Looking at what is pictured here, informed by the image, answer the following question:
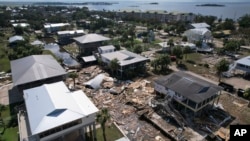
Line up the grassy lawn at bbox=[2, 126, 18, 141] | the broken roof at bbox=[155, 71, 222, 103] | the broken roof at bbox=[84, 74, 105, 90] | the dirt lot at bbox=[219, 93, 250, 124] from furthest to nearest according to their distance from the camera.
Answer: the broken roof at bbox=[84, 74, 105, 90]
the dirt lot at bbox=[219, 93, 250, 124]
the broken roof at bbox=[155, 71, 222, 103]
the grassy lawn at bbox=[2, 126, 18, 141]

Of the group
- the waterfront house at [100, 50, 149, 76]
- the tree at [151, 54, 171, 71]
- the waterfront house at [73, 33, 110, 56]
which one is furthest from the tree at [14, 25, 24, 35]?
the tree at [151, 54, 171, 71]

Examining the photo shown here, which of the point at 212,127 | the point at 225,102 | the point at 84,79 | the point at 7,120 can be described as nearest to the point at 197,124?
the point at 212,127

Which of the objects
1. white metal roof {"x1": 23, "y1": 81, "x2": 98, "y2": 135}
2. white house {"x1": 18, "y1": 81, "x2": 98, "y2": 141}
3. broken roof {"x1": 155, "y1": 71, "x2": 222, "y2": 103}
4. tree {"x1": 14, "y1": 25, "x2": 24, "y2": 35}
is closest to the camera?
white house {"x1": 18, "y1": 81, "x2": 98, "y2": 141}

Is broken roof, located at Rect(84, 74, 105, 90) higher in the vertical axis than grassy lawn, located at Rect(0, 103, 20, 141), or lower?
higher

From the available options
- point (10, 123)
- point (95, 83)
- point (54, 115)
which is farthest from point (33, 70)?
point (54, 115)

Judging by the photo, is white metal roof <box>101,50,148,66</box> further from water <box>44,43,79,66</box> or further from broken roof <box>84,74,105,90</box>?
water <box>44,43,79,66</box>

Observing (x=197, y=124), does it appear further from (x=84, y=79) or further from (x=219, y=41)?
(x=219, y=41)
